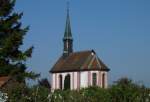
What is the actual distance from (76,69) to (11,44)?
51473 millimetres

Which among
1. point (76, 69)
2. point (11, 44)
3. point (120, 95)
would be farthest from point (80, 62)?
point (120, 95)

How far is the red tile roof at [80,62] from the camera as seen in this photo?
91.9 meters

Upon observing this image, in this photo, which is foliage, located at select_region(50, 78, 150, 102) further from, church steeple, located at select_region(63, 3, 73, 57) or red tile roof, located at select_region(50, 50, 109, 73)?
church steeple, located at select_region(63, 3, 73, 57)

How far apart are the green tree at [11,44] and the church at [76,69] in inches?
1772

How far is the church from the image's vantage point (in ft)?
302

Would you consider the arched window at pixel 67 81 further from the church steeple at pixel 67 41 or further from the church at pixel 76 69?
the church steeple at pixel 67 41

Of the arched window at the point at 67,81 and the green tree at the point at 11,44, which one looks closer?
the green tree at the point at 11,44

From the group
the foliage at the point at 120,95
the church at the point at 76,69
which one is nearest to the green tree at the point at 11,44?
the foliage at the point at 120,95

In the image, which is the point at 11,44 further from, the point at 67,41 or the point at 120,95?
the point at 67,41

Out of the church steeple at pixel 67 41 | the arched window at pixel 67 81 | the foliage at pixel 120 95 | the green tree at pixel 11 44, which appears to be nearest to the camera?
the foliage at pixel 120 95

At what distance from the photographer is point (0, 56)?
42125mm

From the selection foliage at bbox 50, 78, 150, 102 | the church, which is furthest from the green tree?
the church

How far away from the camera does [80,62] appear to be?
92875 millimetres

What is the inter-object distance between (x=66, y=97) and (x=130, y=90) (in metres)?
5.47
